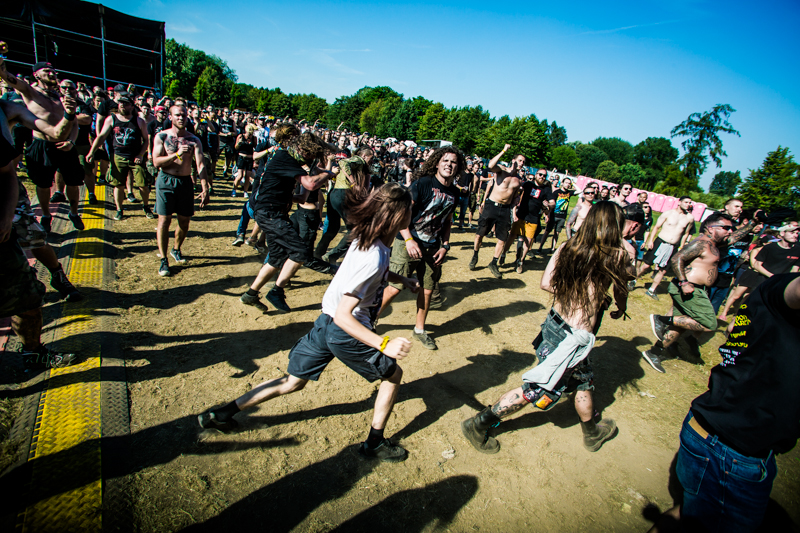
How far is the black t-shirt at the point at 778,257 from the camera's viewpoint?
531 cm

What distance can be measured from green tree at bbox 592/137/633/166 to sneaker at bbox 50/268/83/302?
406 feet

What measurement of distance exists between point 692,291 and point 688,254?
0.44 metres

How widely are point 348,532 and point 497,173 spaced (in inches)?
250

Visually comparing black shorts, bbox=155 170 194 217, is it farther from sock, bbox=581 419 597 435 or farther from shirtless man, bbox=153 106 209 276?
sock, bbox=581 419 597 435

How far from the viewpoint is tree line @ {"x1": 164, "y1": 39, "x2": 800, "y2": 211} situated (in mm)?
22656

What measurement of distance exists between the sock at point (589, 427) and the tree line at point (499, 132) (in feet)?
90.3

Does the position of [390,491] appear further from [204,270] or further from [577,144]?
[577,144]

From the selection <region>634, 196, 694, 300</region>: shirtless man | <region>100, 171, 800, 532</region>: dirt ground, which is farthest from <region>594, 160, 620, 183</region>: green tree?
<region>100, 171, 800, 532</region>: dirt ground

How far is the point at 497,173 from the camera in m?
6.96

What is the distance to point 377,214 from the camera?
2.17m

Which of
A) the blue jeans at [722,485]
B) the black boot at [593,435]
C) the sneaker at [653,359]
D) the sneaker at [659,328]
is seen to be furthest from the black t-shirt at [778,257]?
the blue jeans at [722,485]

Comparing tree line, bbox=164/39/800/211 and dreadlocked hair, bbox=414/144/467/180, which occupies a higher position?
tree line, bbox=164/39/800/211

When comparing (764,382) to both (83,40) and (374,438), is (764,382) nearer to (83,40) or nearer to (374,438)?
(374,438)

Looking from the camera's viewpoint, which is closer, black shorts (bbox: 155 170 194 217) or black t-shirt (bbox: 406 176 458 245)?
black t-shirt (bbox: 406 176 458 245)
